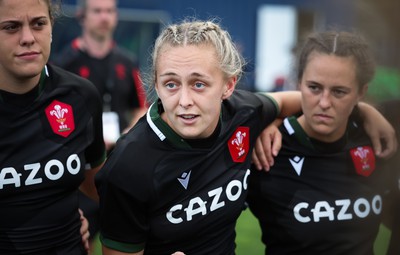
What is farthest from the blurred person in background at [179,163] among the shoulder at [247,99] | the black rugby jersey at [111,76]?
the black rugby jersey at [111,76]

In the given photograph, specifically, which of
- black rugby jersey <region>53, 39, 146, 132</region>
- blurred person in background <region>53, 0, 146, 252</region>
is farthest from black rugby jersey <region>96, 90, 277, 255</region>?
black rugby jersey <region>53, 39, 146, 132</region>

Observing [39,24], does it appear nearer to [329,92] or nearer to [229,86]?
[229,86]

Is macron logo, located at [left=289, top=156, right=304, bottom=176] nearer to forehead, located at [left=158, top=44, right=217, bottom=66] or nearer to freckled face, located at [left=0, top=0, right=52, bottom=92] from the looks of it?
forehead, located at [left=158, top=44, right=217, bottom=66]

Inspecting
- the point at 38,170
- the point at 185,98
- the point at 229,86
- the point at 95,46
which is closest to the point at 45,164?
the point at 38,170

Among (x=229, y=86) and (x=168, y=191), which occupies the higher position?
(x=229, y=86)

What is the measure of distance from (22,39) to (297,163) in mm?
1299

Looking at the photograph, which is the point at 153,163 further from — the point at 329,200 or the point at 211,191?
the point at 329,200

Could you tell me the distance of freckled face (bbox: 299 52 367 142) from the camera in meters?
2.21

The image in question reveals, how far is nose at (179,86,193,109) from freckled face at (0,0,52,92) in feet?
1.95

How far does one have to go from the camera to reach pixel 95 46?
494cm

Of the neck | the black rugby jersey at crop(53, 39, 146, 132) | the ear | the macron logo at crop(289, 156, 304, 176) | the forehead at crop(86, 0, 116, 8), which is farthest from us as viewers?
the forehead at crop(86, 0, 116, 8)

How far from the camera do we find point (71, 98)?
87.5 inches

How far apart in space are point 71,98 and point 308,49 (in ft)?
3.64

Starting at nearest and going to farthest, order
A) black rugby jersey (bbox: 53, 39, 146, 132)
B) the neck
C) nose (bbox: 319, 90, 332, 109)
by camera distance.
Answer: nose (bbox: 319, 90, 332, 109) → black rugby jersey (bbox: 53, 39, 146, 132) → the neck
